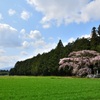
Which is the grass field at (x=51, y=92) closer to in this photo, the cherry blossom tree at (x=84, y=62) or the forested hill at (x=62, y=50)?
the cherry blossom tree at (x=84, y=62)

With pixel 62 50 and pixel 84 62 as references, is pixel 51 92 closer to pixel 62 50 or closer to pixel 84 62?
pixel 84 62

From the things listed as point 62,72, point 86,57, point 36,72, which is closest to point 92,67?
point 86,57

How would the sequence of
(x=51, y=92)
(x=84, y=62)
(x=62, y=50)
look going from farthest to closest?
(x=62, y=50) < (x=84, y=62) < (x=51, y=92)

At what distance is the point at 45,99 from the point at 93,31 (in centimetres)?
6474

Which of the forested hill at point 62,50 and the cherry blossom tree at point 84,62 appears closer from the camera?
the cherry blossom tree at point 84,62

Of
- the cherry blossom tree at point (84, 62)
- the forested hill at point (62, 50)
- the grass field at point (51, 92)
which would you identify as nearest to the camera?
the grass field at point (51, 92)

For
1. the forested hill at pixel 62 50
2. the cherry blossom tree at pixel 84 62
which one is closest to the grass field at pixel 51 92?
the cherry blossom tree at pixel 84 62

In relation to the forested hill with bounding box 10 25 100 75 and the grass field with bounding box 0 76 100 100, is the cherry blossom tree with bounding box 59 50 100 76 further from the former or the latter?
the grass field with bounding box 0 76 100 100

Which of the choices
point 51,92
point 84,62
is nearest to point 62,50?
point 84,62

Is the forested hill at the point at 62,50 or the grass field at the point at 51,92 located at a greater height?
the forested hill at the point at 62,50

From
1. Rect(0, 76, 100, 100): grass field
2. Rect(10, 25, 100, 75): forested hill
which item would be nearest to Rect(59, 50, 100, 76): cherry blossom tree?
Rect(10, 25, 100, 75): forested hill

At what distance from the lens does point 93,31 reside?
78812mm

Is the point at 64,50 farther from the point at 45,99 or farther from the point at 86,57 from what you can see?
the point at 45,99

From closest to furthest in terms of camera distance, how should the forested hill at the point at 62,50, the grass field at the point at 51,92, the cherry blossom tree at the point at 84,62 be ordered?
the grass field at the point at 51,92
the cherry blossom tree at the point at 84,62
the forested hill at the point at 62,50
